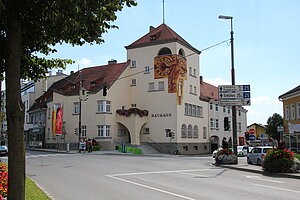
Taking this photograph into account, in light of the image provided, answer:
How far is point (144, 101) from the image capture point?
160ft

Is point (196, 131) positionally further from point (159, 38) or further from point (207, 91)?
point (159, 38)

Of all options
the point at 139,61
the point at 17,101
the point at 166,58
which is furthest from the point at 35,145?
the point at 17,101

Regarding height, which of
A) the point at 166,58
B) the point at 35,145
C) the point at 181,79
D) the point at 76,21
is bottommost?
the point at 35,145

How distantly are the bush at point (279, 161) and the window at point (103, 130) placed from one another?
30.0m

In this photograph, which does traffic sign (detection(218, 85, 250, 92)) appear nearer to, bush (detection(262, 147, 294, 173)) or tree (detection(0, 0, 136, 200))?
bush (detection(262, 147, 294, 173))

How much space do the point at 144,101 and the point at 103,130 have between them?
7564 millimetres

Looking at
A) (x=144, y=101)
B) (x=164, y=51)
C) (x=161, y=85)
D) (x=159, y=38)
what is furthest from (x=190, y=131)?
(x=159, y=38)

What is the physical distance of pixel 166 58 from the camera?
4666 centimetres

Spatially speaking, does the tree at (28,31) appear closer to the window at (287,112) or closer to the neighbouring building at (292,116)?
the neighbouring building at (292,116)

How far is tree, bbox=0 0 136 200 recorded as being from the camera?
5566 mm

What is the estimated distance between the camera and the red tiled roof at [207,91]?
5619 centimetres

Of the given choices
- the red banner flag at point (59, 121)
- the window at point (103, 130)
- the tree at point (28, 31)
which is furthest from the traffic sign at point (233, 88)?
the red banner flag at point (59, 121)

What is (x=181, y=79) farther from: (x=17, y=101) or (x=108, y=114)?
(x=17, y=101)

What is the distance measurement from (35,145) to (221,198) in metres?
51.0
